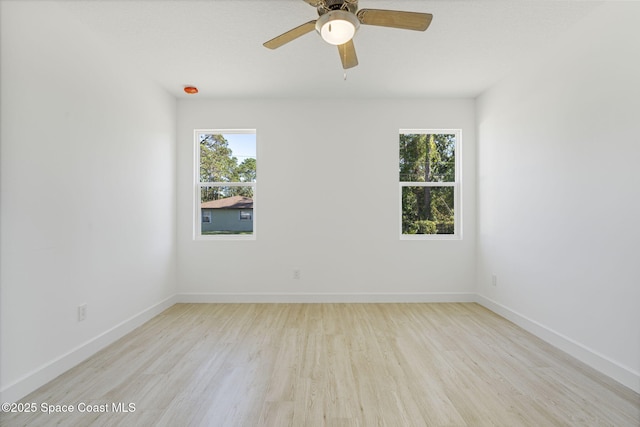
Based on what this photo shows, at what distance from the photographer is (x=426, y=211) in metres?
4.12

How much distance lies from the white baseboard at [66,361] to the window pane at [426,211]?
129 inches

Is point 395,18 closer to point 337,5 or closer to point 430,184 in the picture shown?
point 337,5

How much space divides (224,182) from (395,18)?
295 centimetres

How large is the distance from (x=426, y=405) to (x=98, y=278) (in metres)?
2.68

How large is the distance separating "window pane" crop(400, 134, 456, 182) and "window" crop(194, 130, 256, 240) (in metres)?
2.03

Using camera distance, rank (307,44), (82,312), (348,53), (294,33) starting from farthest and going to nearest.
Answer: (307,44) < (82,312) < (348,53) < (294,33)

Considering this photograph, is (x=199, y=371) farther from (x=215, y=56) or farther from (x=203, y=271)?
(x=215, y=56)

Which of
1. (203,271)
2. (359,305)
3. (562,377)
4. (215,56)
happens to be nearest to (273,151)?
(215,56)

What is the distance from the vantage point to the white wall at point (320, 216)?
3.98m

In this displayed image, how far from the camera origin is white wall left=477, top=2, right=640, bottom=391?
206cm

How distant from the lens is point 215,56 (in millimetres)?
2875

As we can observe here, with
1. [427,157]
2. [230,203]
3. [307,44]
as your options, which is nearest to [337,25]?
[307,44]

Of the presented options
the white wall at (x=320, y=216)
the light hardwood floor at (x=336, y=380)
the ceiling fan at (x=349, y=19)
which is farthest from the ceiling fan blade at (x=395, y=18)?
the light hardwood floor at (x=336, y=380)

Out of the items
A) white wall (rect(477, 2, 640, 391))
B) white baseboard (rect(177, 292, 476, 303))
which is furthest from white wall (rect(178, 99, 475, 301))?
white wall (rect(477, 2, 640, 391))
